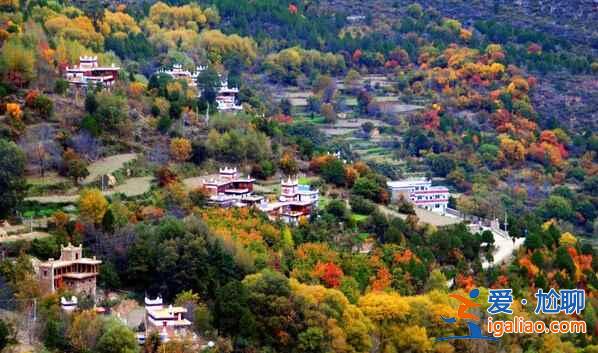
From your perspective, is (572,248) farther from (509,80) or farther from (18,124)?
(509,80)

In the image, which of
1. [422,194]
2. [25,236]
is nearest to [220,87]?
[422,194]

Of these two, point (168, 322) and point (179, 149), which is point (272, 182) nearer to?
point (179, 149)

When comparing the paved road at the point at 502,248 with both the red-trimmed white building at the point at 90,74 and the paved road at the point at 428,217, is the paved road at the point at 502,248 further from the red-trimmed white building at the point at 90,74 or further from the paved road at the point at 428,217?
the red-trimmed white building at the point at 90,74

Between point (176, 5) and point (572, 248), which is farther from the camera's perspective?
point (176, 5)

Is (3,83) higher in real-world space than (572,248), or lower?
higher

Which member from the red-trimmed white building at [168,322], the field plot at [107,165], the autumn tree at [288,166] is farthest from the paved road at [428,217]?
the red-trimmed white building at [168,322]

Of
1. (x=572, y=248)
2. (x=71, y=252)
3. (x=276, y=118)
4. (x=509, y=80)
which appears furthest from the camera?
(x=509, y=80)

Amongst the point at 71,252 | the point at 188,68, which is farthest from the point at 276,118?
the point at 71,252

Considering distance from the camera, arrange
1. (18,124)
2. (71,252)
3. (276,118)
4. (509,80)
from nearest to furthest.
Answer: (71,252), (18,124), (276,118), (509,80)
